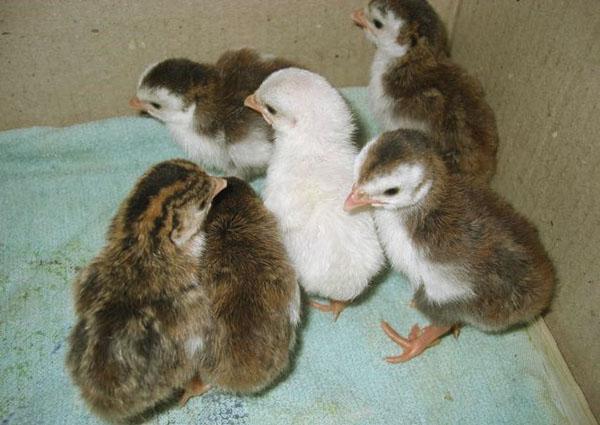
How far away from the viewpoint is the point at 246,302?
1618 millimetres

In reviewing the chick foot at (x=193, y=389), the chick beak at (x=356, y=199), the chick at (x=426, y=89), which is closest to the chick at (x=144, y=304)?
the chick foot at (x=193, y=389)

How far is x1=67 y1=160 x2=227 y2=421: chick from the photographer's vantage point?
Answer: 1.48 metres

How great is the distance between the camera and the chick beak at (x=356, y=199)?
1772 millimetres

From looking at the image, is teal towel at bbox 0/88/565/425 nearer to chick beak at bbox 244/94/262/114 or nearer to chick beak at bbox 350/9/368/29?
chick beak at bbox 244/94/262/114

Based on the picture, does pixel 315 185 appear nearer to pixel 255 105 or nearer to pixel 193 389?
pixel 255 105

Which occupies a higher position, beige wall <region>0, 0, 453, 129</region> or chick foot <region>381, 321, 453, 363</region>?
beige wall <region>0, 0, 453, 129</region>

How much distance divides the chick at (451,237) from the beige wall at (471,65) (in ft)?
0.82

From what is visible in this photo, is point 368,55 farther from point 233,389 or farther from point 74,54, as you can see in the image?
point 233,389

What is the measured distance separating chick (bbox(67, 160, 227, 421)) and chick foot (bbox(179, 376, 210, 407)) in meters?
0.32

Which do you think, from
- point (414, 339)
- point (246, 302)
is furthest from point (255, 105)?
point (414, 339)

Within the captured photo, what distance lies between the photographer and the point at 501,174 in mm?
2342

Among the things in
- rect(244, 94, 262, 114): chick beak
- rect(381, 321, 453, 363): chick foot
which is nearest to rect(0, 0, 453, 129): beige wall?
rect(244, 94, 262, 114): chick beak

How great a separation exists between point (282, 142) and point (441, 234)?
0.67 meters

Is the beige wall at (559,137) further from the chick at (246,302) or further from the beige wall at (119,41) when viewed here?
the chick at (246,302)
